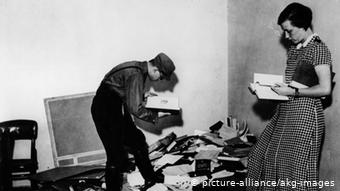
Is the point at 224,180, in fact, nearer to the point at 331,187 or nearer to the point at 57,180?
the point at 331,187

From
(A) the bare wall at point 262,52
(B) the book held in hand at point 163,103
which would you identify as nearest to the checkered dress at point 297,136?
(A) the bare wall at point 262,52

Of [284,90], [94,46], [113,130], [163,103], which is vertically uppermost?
[94,46]

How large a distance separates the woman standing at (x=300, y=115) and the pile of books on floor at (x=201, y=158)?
0.85 metres

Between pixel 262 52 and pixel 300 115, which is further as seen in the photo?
pixel 262 52

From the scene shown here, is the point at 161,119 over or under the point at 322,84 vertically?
under

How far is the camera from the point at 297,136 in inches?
95.3

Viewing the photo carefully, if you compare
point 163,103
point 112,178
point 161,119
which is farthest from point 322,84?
point 161,119

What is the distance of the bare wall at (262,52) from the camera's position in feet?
9.33

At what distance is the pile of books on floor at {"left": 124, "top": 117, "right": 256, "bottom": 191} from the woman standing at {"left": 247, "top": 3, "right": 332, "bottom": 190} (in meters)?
0.85

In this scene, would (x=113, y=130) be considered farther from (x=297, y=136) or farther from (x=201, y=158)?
(x=297, y=136)

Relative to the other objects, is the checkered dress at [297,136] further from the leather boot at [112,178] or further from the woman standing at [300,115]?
the leather boot at [112,178]

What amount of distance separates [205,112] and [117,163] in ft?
6.11

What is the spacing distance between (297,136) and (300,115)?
0.16m

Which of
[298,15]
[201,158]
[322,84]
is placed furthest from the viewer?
[201,158]
